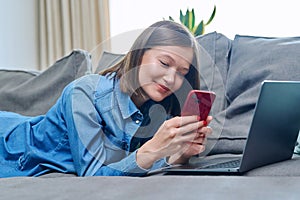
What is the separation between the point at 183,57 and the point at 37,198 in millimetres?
545

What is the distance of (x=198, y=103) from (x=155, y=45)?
23 cm

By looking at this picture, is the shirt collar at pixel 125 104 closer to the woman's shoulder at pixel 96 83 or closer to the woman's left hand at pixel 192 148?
the woman's shoulder at pixel 96 83

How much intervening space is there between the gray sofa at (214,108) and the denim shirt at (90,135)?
3.0 inches

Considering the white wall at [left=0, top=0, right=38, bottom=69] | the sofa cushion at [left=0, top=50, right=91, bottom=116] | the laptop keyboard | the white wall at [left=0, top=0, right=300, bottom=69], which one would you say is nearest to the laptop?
the laptop keyboard

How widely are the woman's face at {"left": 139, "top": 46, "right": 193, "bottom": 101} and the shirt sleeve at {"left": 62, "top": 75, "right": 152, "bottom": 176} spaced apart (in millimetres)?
150

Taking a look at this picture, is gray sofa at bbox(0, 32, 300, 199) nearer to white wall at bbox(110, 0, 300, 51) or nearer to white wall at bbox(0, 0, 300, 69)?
white wall at bbox(110, 0, 300, 51)

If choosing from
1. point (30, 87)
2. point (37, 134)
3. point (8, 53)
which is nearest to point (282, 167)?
point (37, 134)

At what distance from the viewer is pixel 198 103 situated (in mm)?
973

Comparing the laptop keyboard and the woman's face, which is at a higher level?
the woman's face

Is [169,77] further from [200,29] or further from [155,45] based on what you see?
[200,29]

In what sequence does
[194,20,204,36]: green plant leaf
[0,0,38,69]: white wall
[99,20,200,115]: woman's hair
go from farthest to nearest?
1. [0,0,38,69]: white wall
2. [194,20,204,36]: green plant leaf
3. [99,20,200,115]: woman's hair

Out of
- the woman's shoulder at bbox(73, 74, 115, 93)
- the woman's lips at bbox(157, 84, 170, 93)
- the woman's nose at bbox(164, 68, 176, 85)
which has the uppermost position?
the woman's nose at bbox(164, 68, 176, 85)

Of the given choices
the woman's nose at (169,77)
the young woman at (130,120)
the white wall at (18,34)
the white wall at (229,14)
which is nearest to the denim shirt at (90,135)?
the young woman at (130,120)

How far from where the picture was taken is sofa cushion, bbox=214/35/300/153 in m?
1.27
